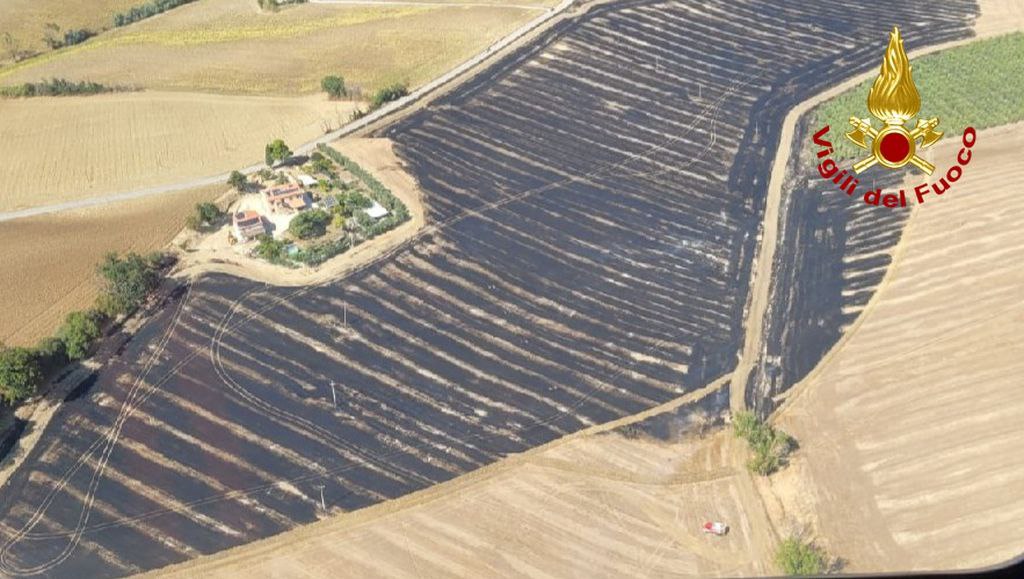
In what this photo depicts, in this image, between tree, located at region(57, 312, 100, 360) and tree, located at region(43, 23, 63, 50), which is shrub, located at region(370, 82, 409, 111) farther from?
tree, located at region(43, 23, 63, 50)

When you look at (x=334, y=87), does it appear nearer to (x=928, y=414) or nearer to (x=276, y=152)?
(x=276, y=152)

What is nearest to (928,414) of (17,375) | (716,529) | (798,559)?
(798,559)

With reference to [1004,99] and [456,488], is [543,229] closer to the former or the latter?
[456,488]

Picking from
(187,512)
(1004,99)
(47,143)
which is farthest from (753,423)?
(47,143)

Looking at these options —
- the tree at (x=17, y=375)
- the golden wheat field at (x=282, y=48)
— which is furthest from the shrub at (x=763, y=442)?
the golden wheat field at (x=282, y=48)

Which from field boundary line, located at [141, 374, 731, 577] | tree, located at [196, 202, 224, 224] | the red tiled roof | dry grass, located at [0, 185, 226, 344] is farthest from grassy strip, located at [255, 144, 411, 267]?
field boundary line, located at [141, 374, 731, 577]

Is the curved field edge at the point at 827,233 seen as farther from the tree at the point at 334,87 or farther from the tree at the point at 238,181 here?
the tree at the point at 238,181
